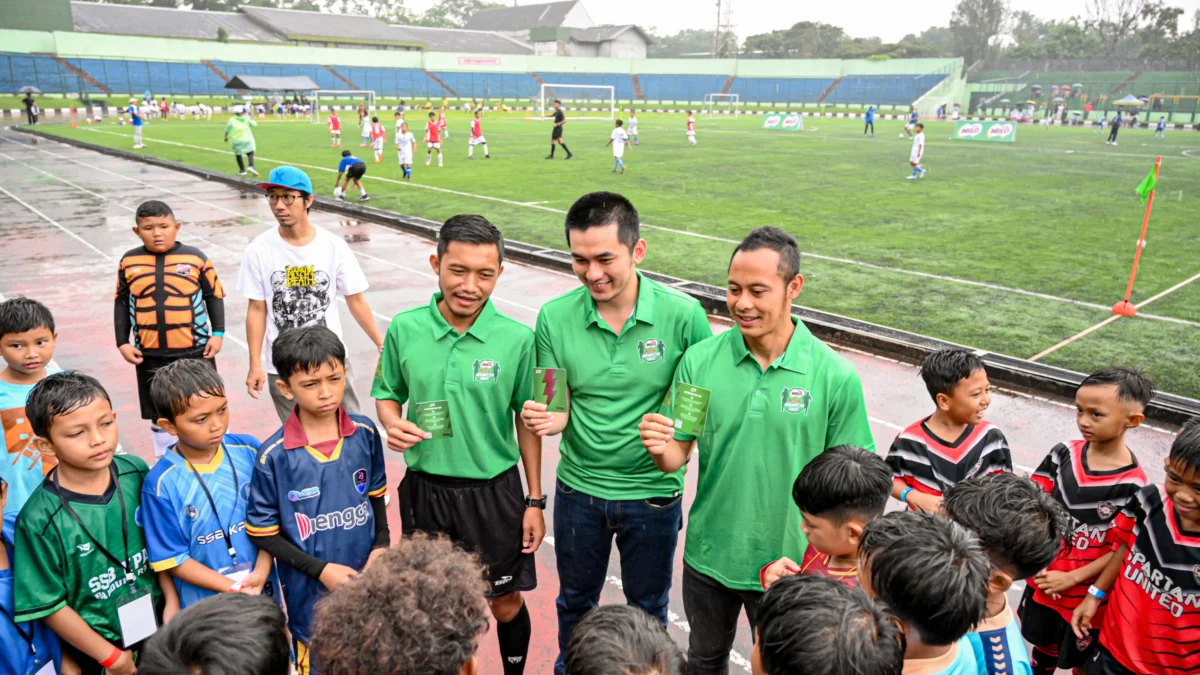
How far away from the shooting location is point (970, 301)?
35.0ft

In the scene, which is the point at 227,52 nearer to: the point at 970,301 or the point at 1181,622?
the point at 970,301

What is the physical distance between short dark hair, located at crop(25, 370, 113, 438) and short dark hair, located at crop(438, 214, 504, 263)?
1.46 metres

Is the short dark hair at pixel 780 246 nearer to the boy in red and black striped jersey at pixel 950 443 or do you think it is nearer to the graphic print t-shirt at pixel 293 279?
the boy in red and black striped jersey at pixel 950 443

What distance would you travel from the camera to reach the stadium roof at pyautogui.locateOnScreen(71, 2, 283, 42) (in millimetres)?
64688

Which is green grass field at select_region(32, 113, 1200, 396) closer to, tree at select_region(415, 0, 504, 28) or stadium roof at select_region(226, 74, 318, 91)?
stadium roof at select_region(226, 74, 318, 91)

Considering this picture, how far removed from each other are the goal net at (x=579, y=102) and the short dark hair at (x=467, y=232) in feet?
193

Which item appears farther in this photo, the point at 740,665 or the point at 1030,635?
the point at 740,665

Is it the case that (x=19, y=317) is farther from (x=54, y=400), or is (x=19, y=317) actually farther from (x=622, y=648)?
(x=622, y=648)

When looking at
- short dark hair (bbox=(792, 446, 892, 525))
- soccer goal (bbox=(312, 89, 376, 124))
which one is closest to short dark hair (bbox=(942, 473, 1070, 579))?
short dark hair (bbox=(792, 446, 892, 525))

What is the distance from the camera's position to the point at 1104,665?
3.07 meters

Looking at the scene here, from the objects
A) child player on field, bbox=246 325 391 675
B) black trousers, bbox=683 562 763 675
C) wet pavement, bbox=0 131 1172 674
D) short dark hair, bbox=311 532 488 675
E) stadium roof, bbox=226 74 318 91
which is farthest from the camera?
stadium roof, bbox=226 74 318 91

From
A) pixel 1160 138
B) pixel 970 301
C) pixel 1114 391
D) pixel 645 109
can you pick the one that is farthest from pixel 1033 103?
pixel 1114 391

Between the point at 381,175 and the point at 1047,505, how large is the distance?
946 inches

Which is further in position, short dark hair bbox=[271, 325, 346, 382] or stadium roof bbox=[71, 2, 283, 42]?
stadium roof bbox=[71, 2, 283, 42]
